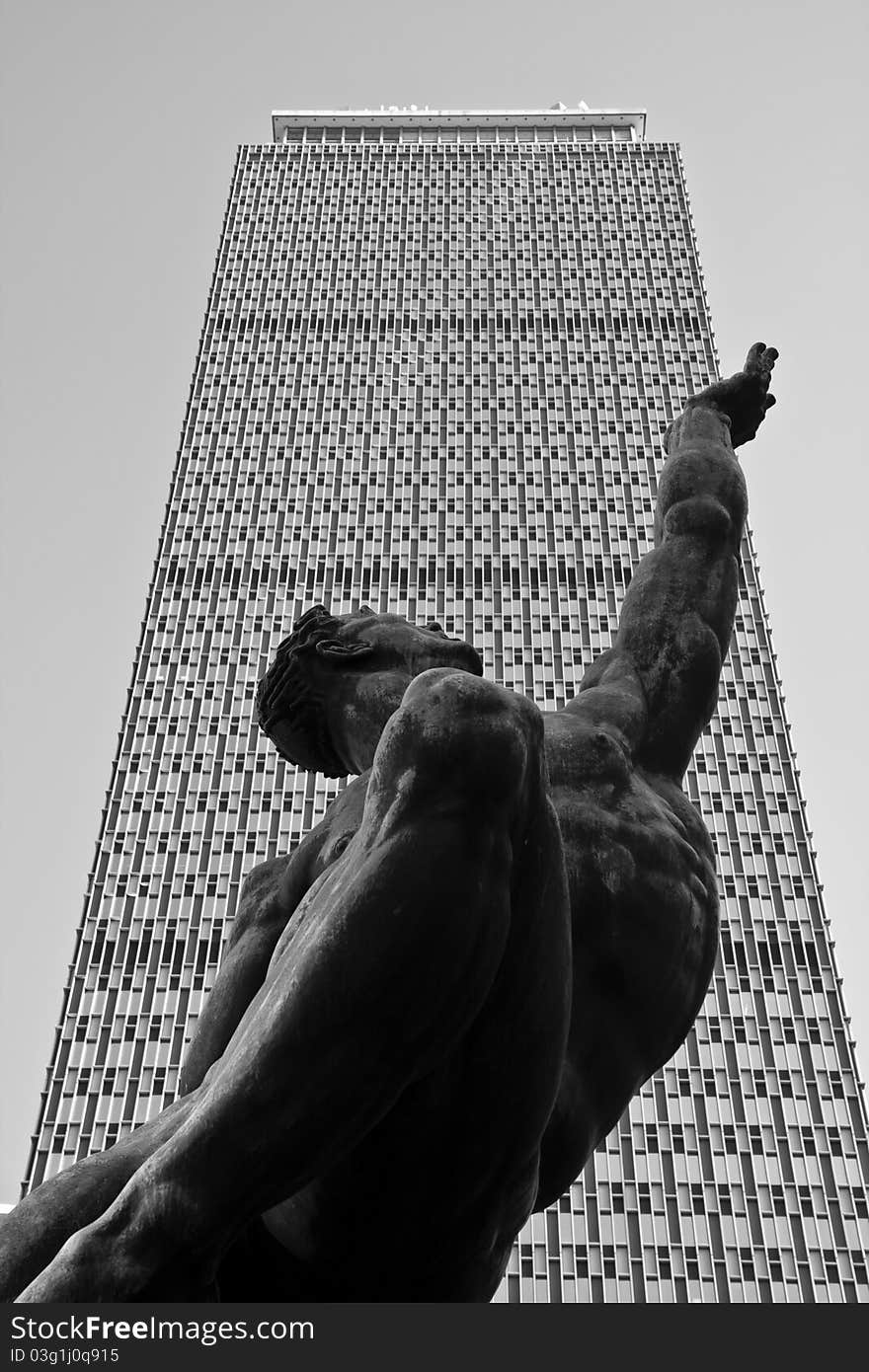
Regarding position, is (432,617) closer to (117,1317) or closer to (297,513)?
(297,513)

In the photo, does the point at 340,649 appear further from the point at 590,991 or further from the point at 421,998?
the point at 421,998

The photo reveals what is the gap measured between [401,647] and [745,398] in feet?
4.52

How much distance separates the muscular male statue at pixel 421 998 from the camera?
1959mm

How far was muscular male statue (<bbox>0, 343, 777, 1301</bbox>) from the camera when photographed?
1.96m

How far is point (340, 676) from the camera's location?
10.5 ft

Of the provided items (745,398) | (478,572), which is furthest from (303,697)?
(478,572)

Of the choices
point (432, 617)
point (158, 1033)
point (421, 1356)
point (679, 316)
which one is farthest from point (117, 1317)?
point (679, 316)

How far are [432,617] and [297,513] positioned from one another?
277 inches

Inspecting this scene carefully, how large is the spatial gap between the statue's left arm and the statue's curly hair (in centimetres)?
54

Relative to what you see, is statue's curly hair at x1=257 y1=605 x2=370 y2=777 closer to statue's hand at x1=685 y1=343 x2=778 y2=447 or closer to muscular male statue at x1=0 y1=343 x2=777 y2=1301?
muscular male statue at x1=0 y1=343 x2=777 y2=1301

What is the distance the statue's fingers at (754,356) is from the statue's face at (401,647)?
131 centimetres

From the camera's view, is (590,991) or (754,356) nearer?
(590,991)

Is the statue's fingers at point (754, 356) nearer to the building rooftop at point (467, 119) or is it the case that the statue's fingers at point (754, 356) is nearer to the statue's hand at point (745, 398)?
the statue's hand at point (745, 398)

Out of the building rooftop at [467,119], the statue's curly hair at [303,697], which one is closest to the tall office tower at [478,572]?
the building rooftop at [467,119]
